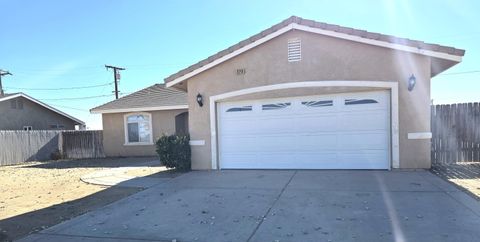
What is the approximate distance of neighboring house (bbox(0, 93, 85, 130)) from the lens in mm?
22478

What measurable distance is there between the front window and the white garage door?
8870 mm

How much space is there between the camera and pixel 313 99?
397 inches

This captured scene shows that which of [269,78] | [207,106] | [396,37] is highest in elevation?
[396,37]

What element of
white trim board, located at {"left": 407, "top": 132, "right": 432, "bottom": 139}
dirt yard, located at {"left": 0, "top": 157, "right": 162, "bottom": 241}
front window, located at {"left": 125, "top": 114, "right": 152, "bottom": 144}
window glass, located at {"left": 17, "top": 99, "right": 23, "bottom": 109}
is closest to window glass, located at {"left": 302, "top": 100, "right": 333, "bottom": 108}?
white trim board, located at {"left": 407, "top": 132, "right": 432, "bottom": 139}

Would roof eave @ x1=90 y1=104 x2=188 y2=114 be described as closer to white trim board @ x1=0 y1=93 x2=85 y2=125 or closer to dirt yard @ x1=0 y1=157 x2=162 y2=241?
dirt yard @ x1=0 y1=157 x2=162 y2=241

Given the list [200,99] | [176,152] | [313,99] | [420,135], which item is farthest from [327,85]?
[176,152]

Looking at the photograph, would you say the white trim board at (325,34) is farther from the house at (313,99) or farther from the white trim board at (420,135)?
the white trim board at (420,135)

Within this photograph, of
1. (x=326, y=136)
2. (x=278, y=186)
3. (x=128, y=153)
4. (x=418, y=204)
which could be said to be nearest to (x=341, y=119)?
(x=326, y=136)

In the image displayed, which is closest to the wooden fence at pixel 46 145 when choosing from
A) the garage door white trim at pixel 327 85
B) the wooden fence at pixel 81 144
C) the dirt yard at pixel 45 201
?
the wooden fence at pixel 81 144

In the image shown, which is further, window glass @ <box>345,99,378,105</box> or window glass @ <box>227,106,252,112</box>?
window glass @ <box>227,106,252,112</box>

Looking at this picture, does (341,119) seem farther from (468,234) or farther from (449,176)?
(468,234)

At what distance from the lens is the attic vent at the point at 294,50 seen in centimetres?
1002

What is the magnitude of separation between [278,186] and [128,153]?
13.5 m

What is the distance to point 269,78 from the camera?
10391 mm
